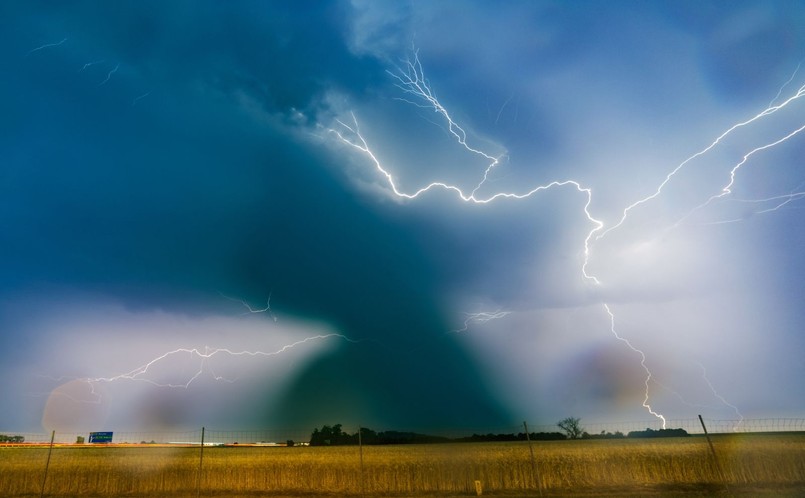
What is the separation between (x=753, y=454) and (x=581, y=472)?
551 centimetres

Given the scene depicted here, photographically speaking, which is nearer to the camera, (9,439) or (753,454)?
(753,454)

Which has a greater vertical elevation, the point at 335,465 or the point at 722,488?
the point at 335,465

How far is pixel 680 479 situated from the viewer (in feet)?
43.7

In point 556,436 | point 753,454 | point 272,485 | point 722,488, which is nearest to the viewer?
point 722,488

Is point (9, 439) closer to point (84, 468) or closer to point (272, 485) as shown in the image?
point (84, 468)

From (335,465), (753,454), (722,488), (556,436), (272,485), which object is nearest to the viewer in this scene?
(722,488)

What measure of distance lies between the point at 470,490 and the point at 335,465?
5691 millimetres

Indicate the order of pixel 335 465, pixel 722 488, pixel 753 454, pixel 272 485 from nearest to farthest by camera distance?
pixel 722 488, pixel 753 454, pixel 272 485, pixel 335 465

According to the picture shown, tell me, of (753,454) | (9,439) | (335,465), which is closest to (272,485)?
(335,465)

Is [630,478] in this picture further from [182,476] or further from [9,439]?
[9,439]

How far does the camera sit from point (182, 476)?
50.3 feet

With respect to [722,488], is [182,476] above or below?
above

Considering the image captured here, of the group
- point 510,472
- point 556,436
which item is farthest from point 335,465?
point 556,436

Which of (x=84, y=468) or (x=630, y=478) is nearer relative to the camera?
(x=630, y=478)
